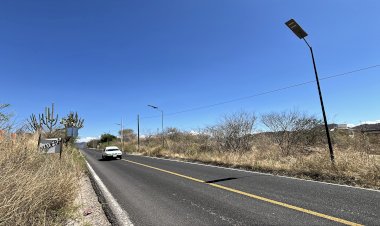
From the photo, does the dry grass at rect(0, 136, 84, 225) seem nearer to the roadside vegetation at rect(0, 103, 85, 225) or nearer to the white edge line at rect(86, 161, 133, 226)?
the roadside vegetation at rect(0, 103, 85, 225)

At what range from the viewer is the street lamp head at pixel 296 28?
1263cm

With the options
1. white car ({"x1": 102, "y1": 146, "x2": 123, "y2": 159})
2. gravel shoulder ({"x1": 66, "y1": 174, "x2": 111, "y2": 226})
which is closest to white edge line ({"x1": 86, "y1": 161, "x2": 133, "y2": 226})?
gravel shoulder ({"x1": 66, "y1": 174, "x2": 111, "y2": 226})

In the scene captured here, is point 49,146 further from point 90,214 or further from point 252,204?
point 252,204

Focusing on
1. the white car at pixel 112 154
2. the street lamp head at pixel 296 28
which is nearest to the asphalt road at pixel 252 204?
the street lamp head at pixel 296 28

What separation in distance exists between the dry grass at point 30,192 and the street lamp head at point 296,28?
10.8 m

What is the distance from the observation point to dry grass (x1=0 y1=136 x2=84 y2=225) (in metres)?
4.17

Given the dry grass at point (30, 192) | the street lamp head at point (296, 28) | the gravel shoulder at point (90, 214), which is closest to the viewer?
the dry grass at point (30, 192)

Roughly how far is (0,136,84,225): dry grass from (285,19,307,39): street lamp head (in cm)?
1080

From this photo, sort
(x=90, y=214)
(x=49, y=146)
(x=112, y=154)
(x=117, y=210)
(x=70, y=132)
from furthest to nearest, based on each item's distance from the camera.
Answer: (x=112, y=154)
(x=70, y=132)
(x=49, y=146)
(x=117, y=210)
(x=90, y=214)

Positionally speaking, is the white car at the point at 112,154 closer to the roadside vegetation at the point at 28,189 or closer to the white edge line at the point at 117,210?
the white edge line at the point at 117,210

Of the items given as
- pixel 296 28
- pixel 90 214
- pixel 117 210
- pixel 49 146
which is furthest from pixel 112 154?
pixel 90 214

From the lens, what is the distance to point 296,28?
12844mm

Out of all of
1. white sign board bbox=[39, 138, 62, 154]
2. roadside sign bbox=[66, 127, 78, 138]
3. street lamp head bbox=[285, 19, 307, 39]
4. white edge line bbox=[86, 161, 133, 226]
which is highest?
street lamp head bbox=[285, 19, 307, 39]

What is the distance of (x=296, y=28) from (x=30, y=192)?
1209cm
